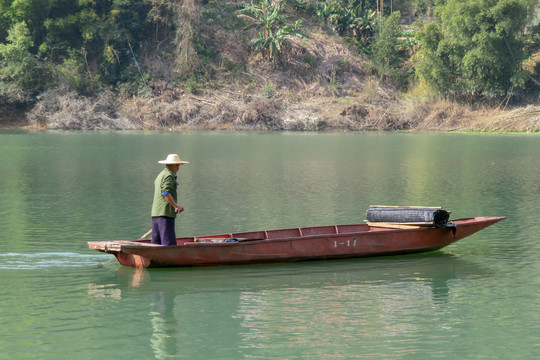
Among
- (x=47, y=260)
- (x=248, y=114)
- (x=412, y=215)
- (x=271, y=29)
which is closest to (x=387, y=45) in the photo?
(x=271, y=29)

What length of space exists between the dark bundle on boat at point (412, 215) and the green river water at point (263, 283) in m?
0.74

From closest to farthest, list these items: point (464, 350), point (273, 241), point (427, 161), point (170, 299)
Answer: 1. point (464, 350)
2. point (170, 299)
3. point (273, 241)
4. point (427, 161)

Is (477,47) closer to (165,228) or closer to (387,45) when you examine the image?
(387,45)

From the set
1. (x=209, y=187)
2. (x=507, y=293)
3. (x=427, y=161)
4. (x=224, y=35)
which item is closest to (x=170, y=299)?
(x=507, y=293)

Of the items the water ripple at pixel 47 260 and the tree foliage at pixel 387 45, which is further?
the tree foliage at pixel 387 45

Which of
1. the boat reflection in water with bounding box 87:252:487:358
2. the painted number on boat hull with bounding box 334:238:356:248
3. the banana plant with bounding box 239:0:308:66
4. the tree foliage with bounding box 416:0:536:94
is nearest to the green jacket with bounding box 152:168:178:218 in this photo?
the boat reflection in water with bounding box 87:252:487:358

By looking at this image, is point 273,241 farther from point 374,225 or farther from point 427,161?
point 427,161

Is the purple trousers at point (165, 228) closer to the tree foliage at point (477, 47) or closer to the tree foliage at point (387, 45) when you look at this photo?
the tree foliage at point (477, 47)

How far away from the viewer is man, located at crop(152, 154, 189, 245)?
13.0 metres

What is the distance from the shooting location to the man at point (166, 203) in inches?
510

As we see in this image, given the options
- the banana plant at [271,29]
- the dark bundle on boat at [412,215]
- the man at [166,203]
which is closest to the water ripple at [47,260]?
the man at [166,203]

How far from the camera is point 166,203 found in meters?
13.1

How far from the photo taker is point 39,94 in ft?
206

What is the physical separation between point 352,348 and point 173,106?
56.3 m
